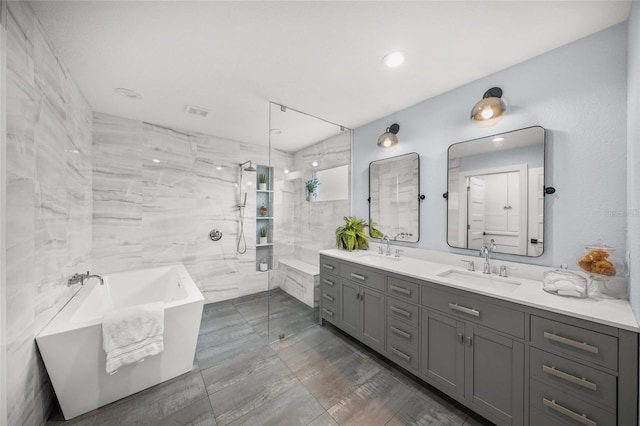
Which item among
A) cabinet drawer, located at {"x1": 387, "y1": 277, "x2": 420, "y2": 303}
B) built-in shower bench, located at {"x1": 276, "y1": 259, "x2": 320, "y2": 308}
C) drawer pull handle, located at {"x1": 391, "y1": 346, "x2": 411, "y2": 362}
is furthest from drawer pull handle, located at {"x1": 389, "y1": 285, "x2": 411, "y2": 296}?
built-in shower bench, located at {"x1": 276, "y1": 259, "x2": 320, "y2": 308}

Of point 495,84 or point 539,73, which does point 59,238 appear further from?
point 539,73

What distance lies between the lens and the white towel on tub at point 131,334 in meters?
1.61

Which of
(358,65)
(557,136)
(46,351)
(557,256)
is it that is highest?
(358,65)

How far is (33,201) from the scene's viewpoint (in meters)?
1.41

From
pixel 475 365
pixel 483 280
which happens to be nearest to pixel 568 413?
pixel 475 365

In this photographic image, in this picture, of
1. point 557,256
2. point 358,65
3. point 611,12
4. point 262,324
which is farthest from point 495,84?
point 262,324

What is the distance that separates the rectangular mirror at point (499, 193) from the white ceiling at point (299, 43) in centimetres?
62

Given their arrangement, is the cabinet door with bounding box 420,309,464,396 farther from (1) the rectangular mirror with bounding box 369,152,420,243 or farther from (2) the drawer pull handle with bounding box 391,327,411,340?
(1) the rectangular mirror with bounding box 369,152,420,243

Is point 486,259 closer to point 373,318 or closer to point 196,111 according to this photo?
point 373,318

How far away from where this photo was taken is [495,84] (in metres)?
1.92

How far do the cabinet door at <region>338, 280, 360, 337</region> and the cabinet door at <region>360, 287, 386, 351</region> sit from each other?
80mm

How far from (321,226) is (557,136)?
8.78 ft

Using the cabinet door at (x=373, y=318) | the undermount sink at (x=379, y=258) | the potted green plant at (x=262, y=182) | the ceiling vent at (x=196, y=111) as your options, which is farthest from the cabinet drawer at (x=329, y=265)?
the ceiling vent at (x=196, y=111)

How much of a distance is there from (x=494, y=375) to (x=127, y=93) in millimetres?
3863
